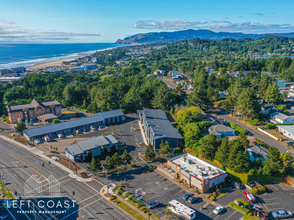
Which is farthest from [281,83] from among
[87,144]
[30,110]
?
[30,110]

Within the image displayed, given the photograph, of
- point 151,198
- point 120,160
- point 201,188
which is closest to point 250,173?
point 201,188

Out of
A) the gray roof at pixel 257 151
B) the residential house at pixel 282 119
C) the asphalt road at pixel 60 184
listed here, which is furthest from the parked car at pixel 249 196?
the residential house at pixel 282 119

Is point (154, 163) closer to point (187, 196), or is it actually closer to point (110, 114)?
point (187, 196)

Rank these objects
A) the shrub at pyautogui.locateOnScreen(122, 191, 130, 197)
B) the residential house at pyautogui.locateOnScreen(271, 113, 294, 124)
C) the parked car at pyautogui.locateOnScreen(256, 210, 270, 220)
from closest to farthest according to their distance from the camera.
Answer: the parked car at pyautogui.locateOnScreen(256, 210, 270, 220)
the shrub at pyautogui.locateOnScreen(122, 191, 130, 197)
the residential house at pyautogui.locateOnScreen(271, 113, 294, 124)

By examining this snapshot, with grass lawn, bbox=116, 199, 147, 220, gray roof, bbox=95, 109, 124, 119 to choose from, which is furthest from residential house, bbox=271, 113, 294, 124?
grass lawn, bbox=116, 199, 147, 220

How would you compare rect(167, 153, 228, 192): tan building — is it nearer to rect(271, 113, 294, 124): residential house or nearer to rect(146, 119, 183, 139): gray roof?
rect(146, 119, 183, 139): gray roof

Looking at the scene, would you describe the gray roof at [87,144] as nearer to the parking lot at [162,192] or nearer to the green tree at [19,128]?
the parking lot at [162,192]

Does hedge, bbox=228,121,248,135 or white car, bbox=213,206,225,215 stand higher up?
hedge, bbox=228,121,248,135
